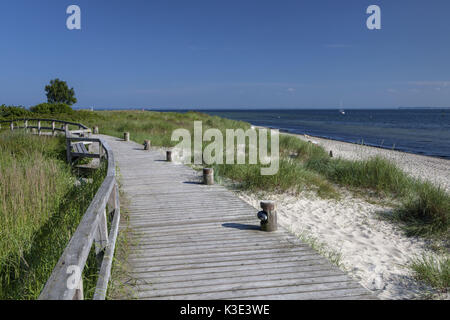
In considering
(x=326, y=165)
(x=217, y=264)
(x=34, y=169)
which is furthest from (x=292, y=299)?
(x=326, y=165)

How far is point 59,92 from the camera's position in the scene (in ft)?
145

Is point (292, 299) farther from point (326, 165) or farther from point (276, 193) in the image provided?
point (326, 165)

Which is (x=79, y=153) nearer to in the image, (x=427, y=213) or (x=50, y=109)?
(x=427, y=213)

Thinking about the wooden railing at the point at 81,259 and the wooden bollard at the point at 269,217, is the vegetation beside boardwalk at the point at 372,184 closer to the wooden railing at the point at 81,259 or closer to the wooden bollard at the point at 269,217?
the wooden bollard at the point at 269,217

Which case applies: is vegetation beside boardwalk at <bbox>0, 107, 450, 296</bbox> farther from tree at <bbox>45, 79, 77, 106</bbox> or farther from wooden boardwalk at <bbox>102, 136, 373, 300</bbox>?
tree at <bbox>45, 79, 77, 106</bbox>

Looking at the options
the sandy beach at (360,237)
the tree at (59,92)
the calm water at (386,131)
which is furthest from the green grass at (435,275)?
Answer: the tree at (59,92)

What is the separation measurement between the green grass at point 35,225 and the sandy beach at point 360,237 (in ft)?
11.4

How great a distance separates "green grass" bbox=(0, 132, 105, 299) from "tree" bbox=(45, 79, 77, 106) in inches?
1647

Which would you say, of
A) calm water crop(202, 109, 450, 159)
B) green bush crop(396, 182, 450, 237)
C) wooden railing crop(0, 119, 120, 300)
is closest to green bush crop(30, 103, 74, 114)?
calm water crop(202, 109, 450, 159)

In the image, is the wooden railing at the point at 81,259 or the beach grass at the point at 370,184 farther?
the beach grass at the point at 370,184

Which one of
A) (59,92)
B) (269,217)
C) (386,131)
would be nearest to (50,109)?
(59,92)

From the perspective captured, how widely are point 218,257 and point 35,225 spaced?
9.99 feet

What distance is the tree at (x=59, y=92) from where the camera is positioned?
43.9 m
